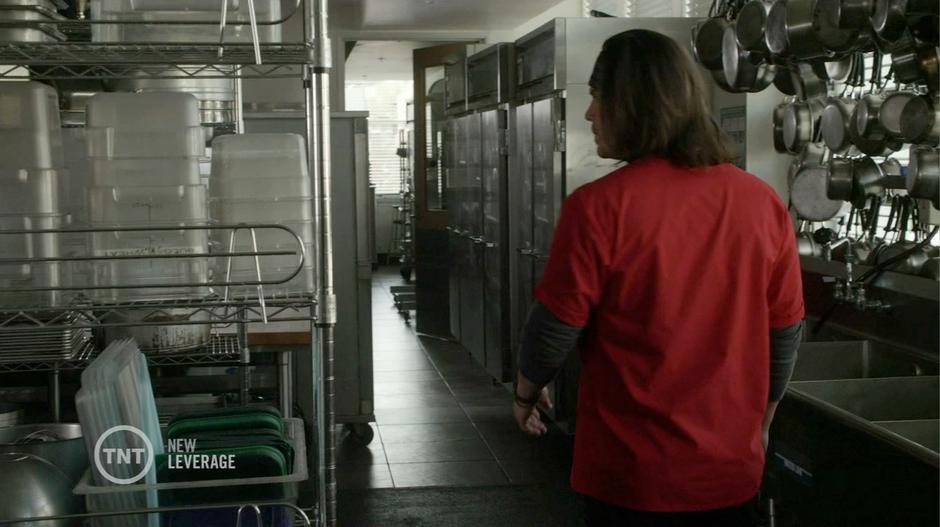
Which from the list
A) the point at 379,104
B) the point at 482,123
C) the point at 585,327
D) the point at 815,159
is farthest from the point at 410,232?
the point at 585,327

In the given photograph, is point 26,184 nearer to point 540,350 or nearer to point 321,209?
point 321,209

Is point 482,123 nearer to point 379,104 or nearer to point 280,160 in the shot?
point 280,160

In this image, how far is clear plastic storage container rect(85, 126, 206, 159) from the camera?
5.73 feet

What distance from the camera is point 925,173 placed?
293cm

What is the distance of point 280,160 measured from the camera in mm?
1828

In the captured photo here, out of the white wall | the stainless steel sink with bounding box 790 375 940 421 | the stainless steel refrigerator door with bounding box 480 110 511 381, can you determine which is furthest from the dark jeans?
the white wall

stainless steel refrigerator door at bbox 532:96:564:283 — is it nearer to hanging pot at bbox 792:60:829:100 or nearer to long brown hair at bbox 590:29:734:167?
hanging pot at bbox 792:60:829:100

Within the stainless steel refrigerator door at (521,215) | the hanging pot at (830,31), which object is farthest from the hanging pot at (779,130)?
the stainless steel refrigerator door at (521,215)

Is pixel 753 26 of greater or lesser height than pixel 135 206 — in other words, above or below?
above

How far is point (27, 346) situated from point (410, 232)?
1210 cm

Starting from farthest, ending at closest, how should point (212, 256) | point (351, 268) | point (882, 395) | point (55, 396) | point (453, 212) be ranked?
point (453, 212) < point (351, 268) < point (882, 395) < point (55, 396) < point (212, 256)

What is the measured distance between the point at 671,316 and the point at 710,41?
92.9 inches

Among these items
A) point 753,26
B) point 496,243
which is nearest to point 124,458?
point 753,26

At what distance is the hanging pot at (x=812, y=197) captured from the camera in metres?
3.66
